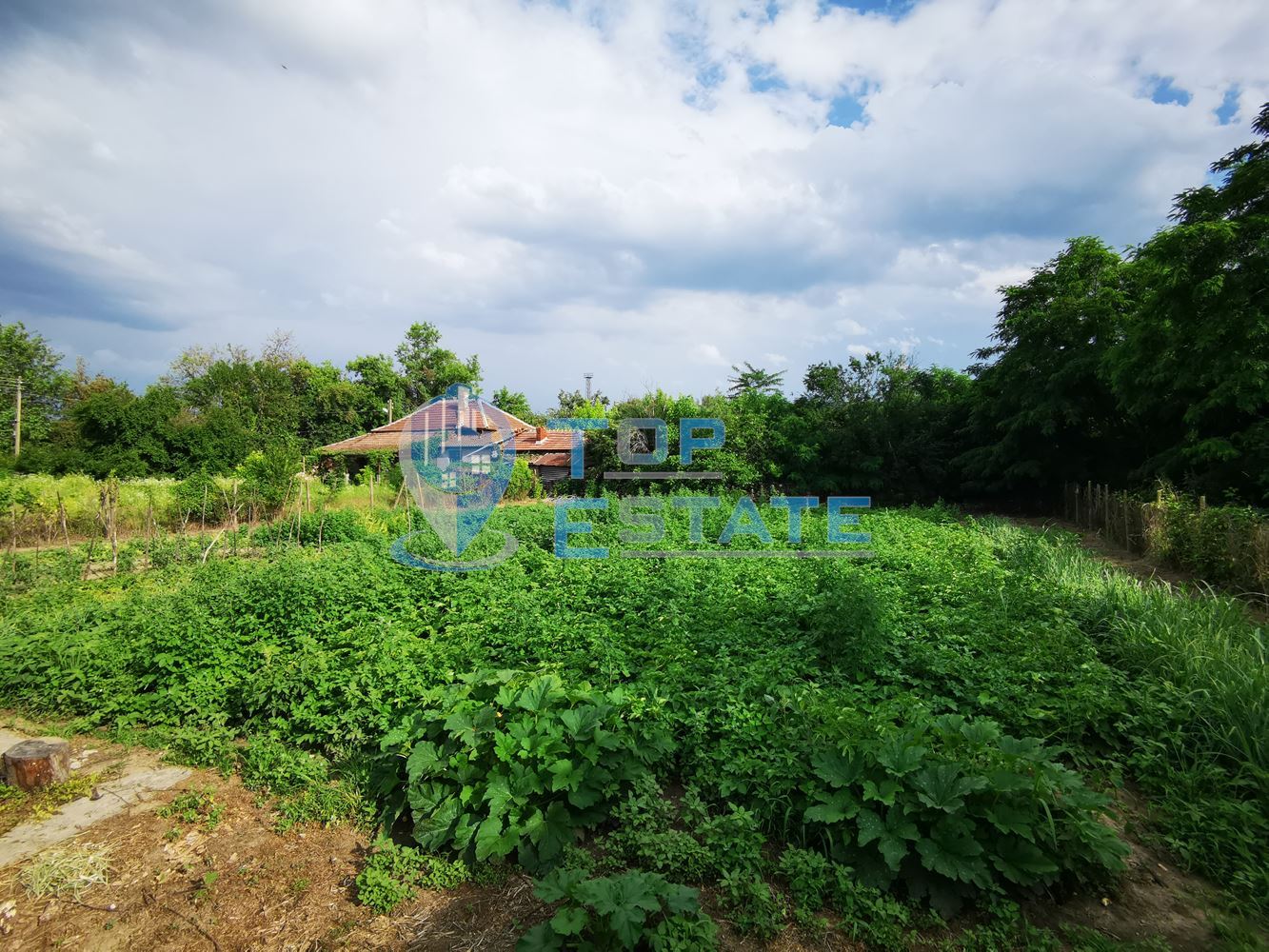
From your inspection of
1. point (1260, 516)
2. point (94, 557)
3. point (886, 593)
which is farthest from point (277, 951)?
point (1260, 516)

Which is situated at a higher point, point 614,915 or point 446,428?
point 446,428

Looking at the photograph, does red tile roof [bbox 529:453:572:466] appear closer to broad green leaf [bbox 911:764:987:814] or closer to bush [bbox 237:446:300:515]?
bush [bbox 237:446:300:515]

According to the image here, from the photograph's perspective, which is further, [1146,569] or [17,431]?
[17,431]

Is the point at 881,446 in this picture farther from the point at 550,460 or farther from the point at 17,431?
the point at 17,431

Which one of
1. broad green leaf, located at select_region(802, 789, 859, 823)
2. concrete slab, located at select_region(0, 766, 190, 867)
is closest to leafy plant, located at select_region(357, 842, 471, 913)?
broad green leaf, located at select_region(802, 789, 859, 823)

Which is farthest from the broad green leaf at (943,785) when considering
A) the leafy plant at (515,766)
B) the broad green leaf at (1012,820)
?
the leafy plant at (515,766)

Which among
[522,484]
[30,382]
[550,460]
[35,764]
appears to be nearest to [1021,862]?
[35,764]

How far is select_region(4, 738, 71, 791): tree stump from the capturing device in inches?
124

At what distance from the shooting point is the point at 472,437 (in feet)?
55.2

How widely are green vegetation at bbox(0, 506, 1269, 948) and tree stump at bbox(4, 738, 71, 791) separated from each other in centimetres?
52

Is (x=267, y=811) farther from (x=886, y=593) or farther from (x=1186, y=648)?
(x=1186, y=648)

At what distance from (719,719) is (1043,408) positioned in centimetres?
1371

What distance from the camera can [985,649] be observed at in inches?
154

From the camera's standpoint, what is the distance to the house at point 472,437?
15992mm
